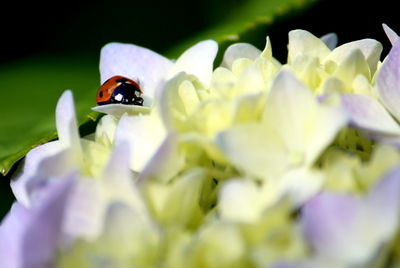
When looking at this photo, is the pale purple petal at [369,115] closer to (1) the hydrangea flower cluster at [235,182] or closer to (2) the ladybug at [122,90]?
(1) the hydrangea flower cluster at [235,182]

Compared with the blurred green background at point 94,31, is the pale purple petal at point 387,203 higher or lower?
higher

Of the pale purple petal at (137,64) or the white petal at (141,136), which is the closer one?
the white petal at (141,136)

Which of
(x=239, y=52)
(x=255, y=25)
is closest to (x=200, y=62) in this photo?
(x=239, y=52)

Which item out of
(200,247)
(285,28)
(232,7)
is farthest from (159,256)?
(232,7)


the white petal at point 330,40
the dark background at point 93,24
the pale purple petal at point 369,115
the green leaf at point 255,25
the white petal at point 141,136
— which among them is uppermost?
the white petal at point 141,136

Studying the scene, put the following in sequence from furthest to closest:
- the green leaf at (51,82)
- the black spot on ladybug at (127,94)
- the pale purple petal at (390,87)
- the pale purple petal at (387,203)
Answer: the green leaf at (51,82) < the black spot on ladybug at (127,94) < the pale purple petal at (390,87) < the pale purple petal at (387,203)

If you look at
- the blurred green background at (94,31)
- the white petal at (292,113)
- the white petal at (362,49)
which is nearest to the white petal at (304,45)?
the white petal at (362,49)
